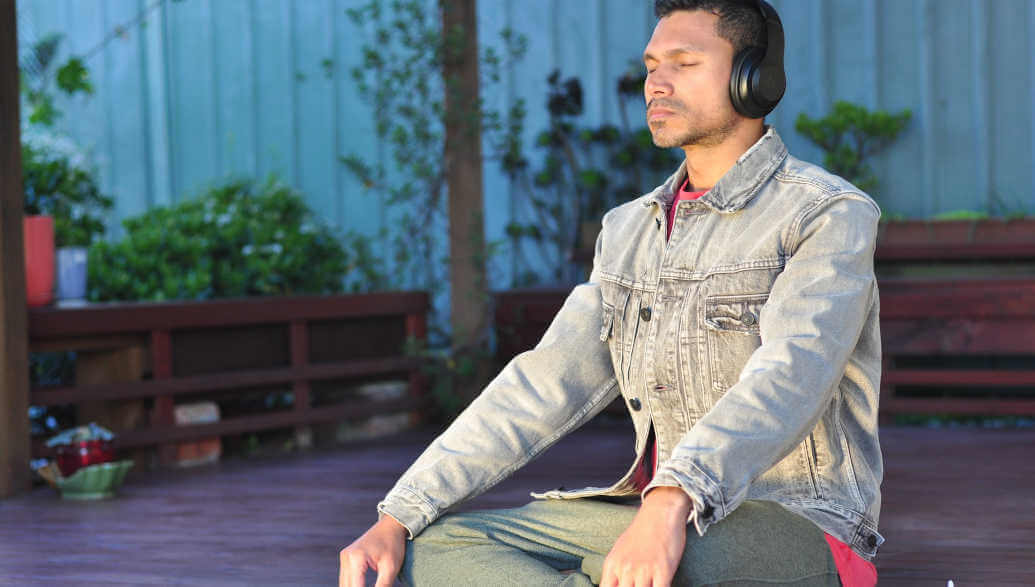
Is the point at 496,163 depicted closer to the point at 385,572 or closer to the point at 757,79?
the point at 757,79

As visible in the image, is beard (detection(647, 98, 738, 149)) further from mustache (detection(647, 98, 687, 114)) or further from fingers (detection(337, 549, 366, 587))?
fingers (detection(337, 549, 366, 587))

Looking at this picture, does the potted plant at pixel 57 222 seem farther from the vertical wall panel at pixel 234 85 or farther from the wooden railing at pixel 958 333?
the wooden railing at pixel 958 333

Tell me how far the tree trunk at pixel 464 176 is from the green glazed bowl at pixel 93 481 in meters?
1.99

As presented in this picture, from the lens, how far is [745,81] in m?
1.91

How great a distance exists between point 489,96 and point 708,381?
508 cm

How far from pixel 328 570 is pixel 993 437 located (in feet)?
10.6

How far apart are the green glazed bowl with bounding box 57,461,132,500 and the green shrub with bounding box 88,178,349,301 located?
155 centimetres

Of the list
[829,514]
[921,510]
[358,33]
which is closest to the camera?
[829,514]

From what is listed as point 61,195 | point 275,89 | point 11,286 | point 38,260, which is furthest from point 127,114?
point 11,286

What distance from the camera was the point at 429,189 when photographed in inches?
239

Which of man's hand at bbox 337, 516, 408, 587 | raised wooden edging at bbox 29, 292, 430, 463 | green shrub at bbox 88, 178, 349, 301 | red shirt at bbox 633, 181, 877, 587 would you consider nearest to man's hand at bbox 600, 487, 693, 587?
red shirt at bbox 633, 181, 877, 587

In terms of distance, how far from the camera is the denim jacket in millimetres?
1698

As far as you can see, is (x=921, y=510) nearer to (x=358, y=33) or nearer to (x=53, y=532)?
(x=53, y=532)

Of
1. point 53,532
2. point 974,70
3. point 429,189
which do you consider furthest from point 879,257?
point 53,532
